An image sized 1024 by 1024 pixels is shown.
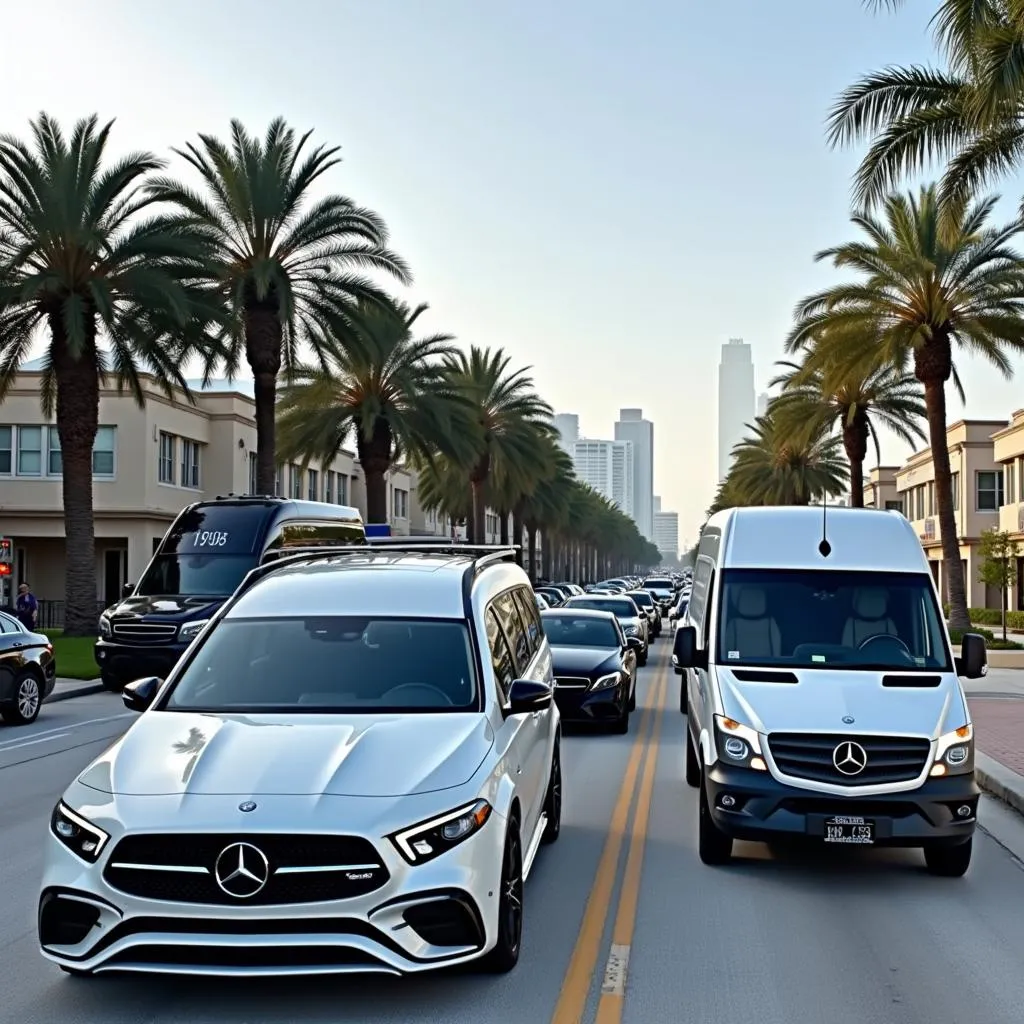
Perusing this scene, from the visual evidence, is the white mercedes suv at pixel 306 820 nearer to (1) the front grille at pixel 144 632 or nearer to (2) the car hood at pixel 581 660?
(2) the car hood at pixel 581 660

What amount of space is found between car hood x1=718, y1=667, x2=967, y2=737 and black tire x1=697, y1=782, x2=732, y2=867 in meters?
0.65

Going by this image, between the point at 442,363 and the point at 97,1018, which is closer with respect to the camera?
the point at 97,1018

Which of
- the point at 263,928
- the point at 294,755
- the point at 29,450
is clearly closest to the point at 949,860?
the point at 294,755

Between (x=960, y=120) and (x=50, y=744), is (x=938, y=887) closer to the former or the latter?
(x=50, y=744)

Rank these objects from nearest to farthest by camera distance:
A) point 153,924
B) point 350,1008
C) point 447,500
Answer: point 153,924 < point 350,1008 < point 447,500

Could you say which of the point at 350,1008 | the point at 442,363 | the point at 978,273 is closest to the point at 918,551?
the point at 350,1008

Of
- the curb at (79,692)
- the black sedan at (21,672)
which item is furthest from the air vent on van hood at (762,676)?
the curb at (79,692)

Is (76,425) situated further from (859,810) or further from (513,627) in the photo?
(859,810)

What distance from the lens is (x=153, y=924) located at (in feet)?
17.3

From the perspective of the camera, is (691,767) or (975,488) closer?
(691,767)

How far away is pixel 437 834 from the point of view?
5477 mm

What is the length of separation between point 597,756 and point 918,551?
18.2ft

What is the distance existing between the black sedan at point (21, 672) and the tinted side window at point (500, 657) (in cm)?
1119

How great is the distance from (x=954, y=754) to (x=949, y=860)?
2.73 ft
